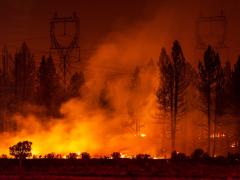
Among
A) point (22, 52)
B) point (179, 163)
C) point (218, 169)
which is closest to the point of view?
point (218, 169)

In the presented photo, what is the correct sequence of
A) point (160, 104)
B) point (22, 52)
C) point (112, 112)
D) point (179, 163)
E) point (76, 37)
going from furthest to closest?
point (22, 52) → point (112, 112) → point (160, 104) → point (76, 37) → point (179, 163)

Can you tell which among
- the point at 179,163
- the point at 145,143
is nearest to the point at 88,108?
the point at 145,143

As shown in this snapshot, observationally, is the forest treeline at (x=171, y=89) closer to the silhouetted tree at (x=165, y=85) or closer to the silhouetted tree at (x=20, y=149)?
the silhouetted tree at (x=165, y=85)

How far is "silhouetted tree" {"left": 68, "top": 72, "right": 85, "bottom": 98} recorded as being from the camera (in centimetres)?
5303

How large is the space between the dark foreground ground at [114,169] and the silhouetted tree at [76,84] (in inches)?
933

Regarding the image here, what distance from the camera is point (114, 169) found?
25.7 metres

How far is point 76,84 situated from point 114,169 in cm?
3050

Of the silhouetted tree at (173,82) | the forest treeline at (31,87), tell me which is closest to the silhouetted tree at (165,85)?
the silhouetted tree at (173,82)

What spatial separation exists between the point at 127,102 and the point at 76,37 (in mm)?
14318

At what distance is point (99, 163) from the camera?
28516mm

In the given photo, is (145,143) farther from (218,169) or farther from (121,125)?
(218,169)

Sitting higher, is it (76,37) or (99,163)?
(76,37)

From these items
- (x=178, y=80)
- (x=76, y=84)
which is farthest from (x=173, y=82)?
(x=76, y=84)

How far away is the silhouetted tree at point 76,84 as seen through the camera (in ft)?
174
